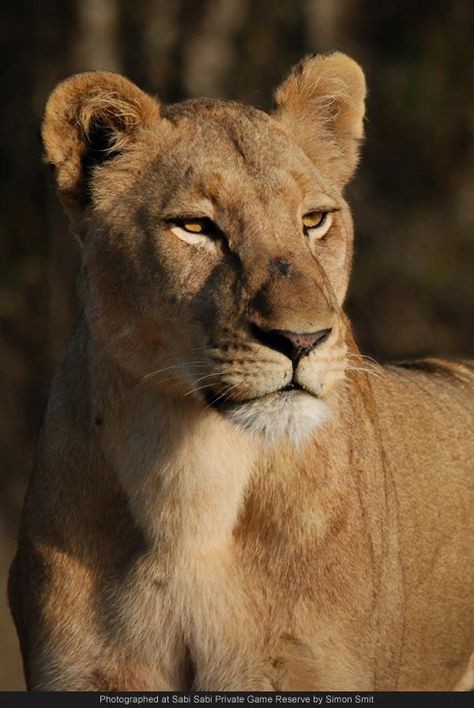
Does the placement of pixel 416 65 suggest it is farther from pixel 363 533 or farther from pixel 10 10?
pixel 363 533

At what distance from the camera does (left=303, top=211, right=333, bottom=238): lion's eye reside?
4.41 metres

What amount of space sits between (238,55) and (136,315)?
8072mm

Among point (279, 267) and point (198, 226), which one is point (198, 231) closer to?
point (198, 226)

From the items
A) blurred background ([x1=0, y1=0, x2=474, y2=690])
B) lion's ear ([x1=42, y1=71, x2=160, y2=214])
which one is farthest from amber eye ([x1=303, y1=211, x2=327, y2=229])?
blurred background ([x1=0, y1=0, x2=474, y2=690])

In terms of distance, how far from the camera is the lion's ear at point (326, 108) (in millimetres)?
4898

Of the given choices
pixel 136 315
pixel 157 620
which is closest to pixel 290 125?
pixel 136 315

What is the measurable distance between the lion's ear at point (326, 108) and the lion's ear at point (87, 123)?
1.54ft

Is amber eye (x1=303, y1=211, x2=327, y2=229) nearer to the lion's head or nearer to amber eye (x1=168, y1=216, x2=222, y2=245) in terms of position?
the lion's head

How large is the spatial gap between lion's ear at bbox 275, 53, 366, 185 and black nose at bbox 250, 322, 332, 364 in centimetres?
108

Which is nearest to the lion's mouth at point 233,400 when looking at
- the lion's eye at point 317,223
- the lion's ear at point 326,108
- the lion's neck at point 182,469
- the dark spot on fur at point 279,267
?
the lion's neck at point 182,469

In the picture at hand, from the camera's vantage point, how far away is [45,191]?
1188 centimetres
